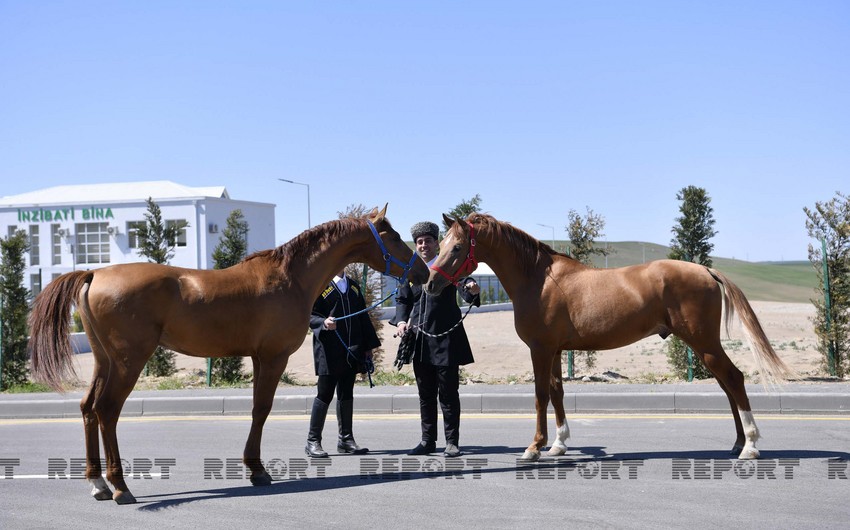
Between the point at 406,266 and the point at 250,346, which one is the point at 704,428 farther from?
the point at 250,346

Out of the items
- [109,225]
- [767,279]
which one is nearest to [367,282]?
[109,225]

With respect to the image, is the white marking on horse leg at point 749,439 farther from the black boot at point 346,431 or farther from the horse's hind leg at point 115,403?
the horse's hind leg at point 115,403

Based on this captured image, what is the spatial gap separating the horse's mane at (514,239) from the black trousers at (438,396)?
4.35 feet

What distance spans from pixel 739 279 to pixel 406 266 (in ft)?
360

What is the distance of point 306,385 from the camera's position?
598 inches

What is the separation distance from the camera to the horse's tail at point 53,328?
6930mm

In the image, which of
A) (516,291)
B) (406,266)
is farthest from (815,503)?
(406,266)

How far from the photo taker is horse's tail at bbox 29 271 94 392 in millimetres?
6930

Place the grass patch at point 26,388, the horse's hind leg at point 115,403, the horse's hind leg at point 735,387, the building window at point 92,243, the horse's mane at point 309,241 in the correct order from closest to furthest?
the horse's hind leg at point 115,403
the horse's mane at point 309,241
the horse's hind leg at point 735,387
the grass patch at point 26,388
the building window at point 92,243

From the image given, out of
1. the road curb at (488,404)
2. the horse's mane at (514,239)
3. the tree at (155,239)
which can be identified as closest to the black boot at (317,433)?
the horse's mane at (514,239)

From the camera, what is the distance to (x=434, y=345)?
344 inches

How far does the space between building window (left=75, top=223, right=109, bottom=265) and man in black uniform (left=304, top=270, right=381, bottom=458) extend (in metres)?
52.2

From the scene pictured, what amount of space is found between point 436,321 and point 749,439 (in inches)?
125

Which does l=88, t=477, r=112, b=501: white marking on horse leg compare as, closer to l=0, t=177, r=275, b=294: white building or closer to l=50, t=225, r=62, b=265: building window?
l=0, t=177, r=275, b=294: white building
